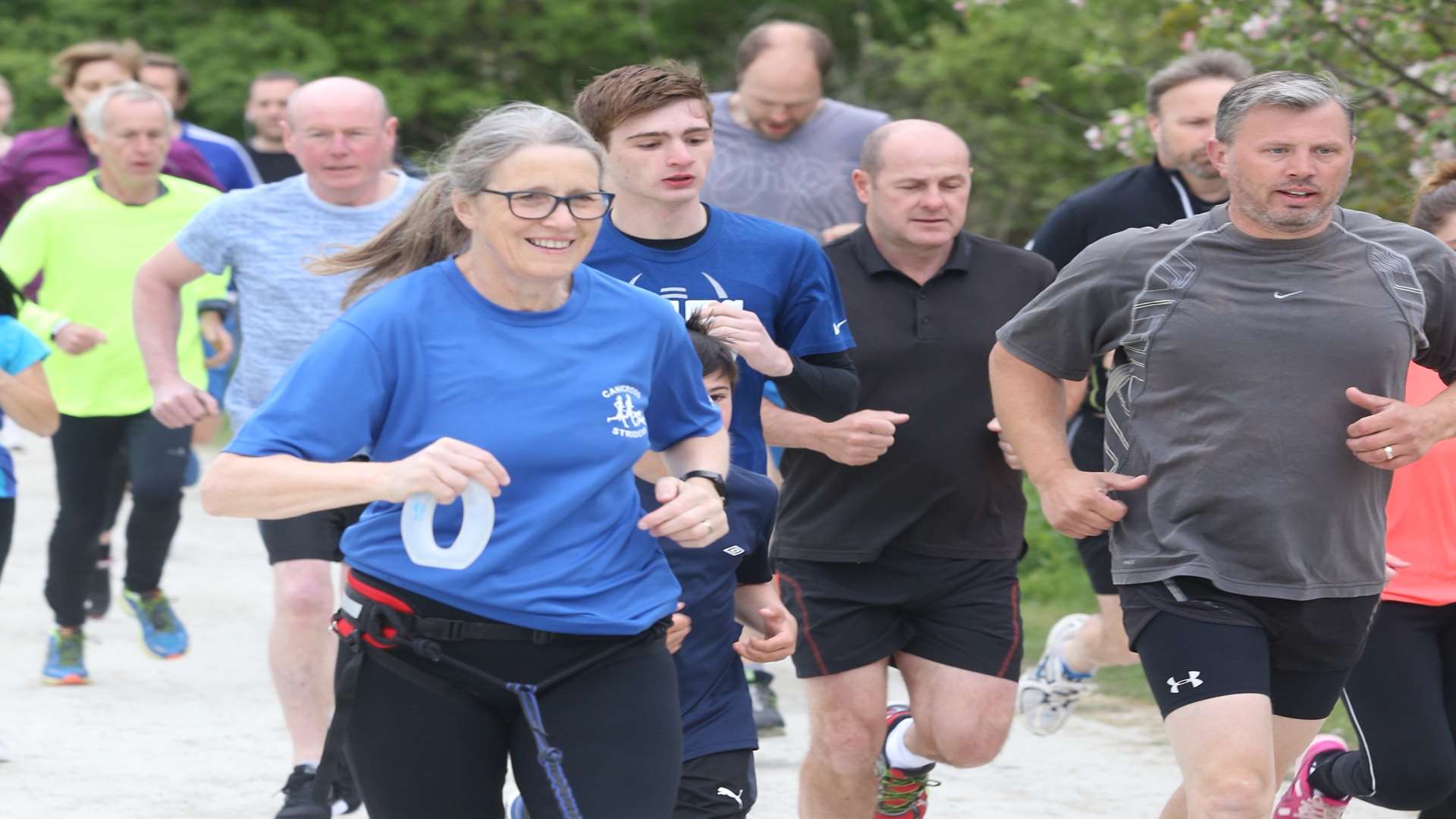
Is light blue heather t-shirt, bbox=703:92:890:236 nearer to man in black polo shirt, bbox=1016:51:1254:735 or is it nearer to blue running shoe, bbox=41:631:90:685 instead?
man in black polo shirt, bbox=1016:51:1254:735

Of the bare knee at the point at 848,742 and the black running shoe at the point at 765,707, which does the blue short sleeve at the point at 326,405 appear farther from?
the black running shoe at the point at 765,707

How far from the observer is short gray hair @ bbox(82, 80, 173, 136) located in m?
8.08

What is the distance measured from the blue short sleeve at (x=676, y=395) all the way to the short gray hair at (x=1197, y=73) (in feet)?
9.99

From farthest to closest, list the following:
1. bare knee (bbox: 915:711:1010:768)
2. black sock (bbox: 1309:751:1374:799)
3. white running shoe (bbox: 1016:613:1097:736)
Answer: white running shoe (bbox: 1016:613:1097:736) → bare knee (bbox: 915:711:1010:768) → black sock (bbox: 1309:751:1374:799)

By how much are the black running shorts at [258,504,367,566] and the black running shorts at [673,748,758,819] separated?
2.12 metres

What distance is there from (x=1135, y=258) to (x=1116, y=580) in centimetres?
71

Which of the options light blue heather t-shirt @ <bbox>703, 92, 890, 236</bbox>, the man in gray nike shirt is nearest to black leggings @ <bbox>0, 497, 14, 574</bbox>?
light blue heather t-shirt @ <bbox>703, 92, 890, 236</bbox>

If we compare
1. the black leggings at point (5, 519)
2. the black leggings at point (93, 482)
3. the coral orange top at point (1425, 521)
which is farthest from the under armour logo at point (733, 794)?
the black leggings at point (93, 482)

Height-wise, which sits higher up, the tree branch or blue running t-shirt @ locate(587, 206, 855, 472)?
the tree branch

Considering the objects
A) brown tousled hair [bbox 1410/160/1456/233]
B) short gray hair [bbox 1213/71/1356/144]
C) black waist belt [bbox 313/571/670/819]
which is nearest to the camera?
black waist belt [bbox 313/571/670/819]

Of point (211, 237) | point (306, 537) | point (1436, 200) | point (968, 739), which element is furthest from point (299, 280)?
point (1436, 200)

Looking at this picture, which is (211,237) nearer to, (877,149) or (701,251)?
(701,251)

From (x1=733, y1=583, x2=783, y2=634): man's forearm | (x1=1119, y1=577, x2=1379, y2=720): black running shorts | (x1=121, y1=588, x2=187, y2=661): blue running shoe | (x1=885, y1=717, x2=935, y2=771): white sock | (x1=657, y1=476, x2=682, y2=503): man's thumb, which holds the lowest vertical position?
(x1=121, y1=588, x2=187, y2=661): blue running shoe

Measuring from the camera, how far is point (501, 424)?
3.77 m
